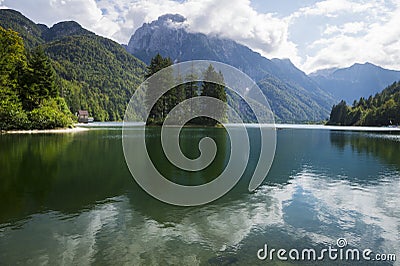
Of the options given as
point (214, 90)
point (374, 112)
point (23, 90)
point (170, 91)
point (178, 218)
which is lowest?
point (178, 218)

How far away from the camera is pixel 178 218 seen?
11.4 m

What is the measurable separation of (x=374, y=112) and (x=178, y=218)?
14636cm

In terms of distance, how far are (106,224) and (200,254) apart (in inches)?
163

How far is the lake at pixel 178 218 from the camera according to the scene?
827 centimetres

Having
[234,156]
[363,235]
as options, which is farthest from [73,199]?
[234,156]

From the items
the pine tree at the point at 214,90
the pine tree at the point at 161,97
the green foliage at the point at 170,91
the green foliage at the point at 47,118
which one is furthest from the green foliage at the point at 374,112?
the green foliage at the point at 47,118

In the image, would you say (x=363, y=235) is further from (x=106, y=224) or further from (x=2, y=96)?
(x=2, y=96)

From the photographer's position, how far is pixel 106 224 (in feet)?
34.7

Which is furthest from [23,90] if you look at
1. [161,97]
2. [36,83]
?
[161,97]

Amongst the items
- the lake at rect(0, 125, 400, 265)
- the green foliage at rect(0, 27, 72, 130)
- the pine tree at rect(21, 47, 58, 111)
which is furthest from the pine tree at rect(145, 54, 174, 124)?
the lake at rect(0, 125, 400, 265)

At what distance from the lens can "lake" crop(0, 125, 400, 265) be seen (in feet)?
27.1

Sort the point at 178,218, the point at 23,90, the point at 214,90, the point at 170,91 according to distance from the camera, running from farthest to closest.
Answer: the point at 214,90, the point at 170,91, the point at 23,90, the point at 178,218

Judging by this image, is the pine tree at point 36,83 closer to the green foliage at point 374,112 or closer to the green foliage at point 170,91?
the green foliage at point 170,91

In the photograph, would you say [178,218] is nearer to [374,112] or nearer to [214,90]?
[214,90]
